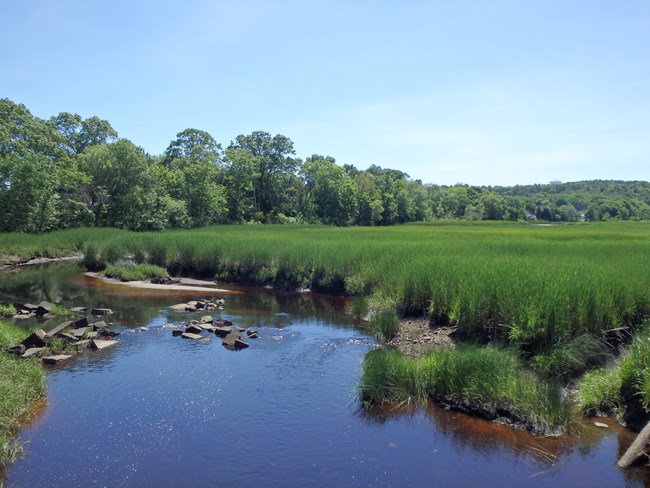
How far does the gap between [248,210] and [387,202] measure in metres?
27.9

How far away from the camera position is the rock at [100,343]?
49.5 feet

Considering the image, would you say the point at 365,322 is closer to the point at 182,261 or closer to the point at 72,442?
the point at 72,442

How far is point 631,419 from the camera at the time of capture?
9.91 meters

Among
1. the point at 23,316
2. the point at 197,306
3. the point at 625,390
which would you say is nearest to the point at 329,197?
the point at 197,306

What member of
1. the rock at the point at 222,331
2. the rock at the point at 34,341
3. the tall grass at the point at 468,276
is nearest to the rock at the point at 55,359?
the rock at the point at 34,341

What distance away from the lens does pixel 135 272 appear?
30328mm

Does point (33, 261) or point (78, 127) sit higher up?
point (78, 127)

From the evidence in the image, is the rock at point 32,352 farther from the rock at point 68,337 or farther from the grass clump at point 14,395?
the rock at point 68,337

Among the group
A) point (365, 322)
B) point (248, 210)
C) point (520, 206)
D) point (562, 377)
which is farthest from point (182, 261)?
point (520, 206)

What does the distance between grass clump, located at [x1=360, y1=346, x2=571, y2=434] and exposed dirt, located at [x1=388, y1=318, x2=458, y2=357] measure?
1.87 metres

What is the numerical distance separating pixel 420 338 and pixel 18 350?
39.7ft

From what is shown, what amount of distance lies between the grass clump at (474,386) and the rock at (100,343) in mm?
8809

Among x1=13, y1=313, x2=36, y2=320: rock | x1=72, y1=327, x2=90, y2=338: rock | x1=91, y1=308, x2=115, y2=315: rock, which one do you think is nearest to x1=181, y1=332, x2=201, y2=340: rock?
x1=72, y1=327, x2=90, y2=338: rock

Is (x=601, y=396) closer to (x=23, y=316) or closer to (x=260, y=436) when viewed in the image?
(x=260, y=436)
